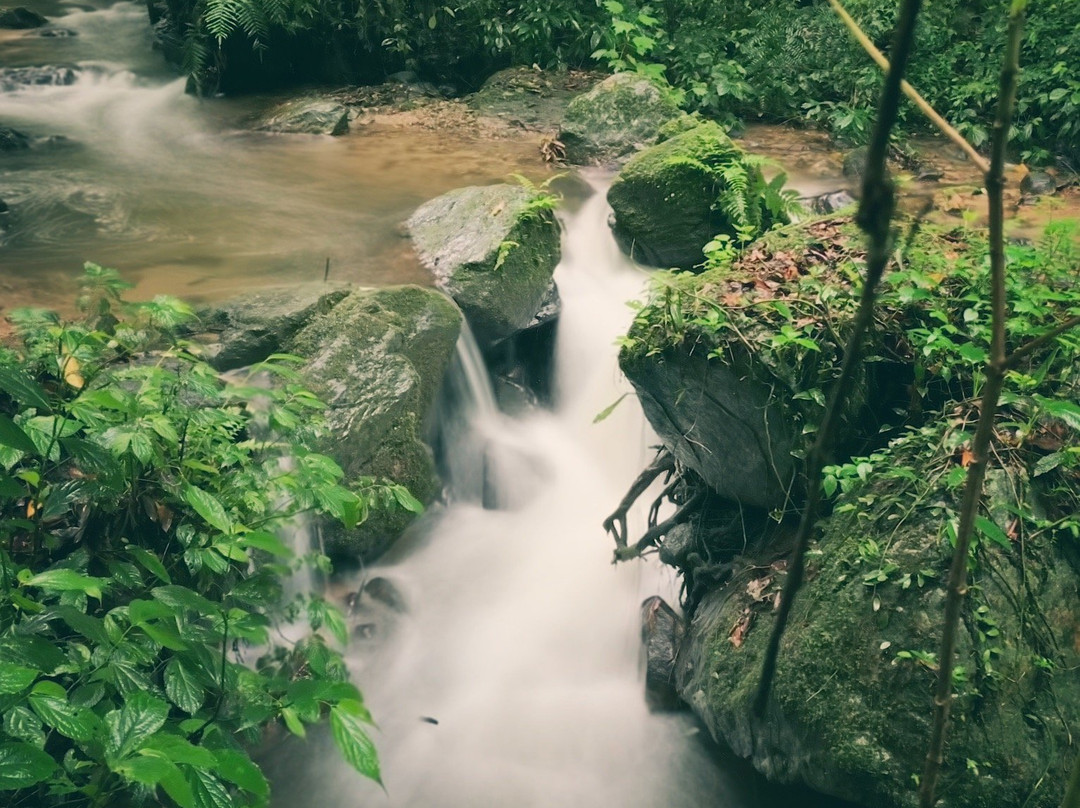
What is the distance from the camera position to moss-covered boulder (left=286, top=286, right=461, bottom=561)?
4711mm

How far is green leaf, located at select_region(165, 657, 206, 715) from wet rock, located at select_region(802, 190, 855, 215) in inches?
226

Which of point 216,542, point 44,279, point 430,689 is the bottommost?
point 430,689

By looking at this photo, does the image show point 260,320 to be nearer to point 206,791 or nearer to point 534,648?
point 534,648

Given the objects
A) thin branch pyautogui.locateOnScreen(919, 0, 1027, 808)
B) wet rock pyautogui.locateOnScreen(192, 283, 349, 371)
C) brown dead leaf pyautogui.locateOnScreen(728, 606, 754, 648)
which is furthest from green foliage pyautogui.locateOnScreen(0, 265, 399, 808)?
brown dead leaf pyautogui.locateOnScreen(728, 606, 754, 648)

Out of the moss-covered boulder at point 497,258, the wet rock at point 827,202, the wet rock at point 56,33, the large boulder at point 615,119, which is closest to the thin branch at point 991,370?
the moss-covered boulder at point 497,258

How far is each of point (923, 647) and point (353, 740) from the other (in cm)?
199

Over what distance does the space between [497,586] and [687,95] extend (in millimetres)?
6625

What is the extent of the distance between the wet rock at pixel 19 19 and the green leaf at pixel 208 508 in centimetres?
1200

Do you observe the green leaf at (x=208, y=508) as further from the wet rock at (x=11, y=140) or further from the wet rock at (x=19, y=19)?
the wet rock at (x=19, y=19)

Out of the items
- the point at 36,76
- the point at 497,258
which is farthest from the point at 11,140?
the point at 497,258

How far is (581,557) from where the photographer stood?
5.27 metres

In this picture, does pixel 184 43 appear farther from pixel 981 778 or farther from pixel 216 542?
pixel 981 778

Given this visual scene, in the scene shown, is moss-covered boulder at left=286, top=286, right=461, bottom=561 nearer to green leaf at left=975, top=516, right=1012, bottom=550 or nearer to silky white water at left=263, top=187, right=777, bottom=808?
silky white water at left=263, top=187, right=777, bottom=808

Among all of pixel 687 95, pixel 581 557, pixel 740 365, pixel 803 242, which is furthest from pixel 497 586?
pixel 687 95
